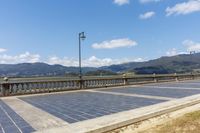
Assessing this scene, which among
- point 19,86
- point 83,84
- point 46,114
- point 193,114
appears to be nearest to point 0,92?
Answer: point 19,86

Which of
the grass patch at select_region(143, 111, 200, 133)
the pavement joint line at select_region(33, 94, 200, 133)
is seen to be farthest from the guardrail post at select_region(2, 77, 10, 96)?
the grass patch at select_region(143, 111, 200, 133)

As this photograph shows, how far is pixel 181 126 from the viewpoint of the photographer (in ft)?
24.0

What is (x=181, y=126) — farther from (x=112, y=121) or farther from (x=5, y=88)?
(x=5, y=88)

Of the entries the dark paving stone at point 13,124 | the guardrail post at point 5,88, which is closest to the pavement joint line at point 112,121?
the dark paving stone at point 13,124

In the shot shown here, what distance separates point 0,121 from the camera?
339 inches

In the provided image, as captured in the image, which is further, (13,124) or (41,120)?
(41,120)

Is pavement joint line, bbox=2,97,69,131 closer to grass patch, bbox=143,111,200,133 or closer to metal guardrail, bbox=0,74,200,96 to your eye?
grass patch, bbox=143,111,200,133

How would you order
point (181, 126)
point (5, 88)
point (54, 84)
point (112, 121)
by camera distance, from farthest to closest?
point (54, 84), point (5, 88), point (112, 121), point (181, 126)

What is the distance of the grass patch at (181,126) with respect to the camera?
692cm

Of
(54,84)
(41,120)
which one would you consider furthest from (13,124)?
(54,84)

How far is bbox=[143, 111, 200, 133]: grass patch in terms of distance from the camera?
6918 mm

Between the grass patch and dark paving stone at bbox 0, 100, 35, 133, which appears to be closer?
the grass patch

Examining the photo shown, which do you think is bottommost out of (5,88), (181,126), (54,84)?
(181,126)

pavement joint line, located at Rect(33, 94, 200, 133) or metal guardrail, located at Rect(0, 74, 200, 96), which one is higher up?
metal guardrail, located at Rect(0, 74, 200, 96)
